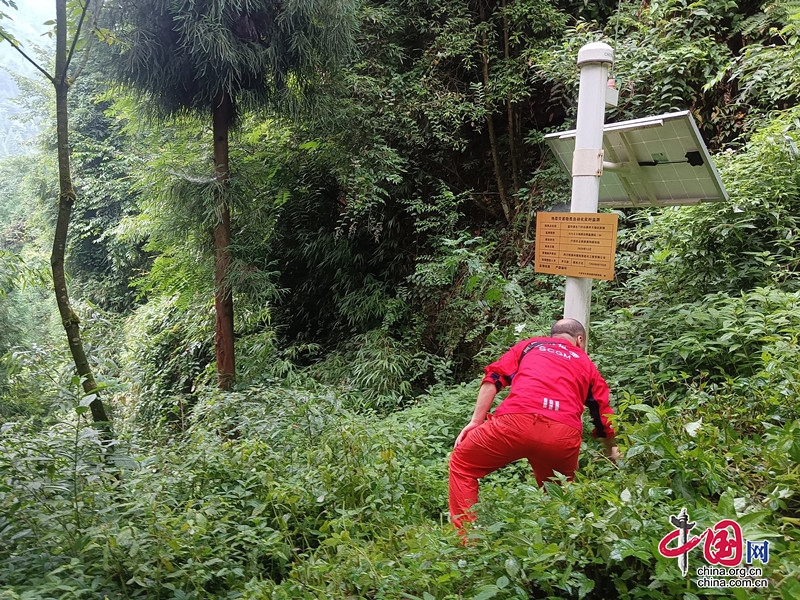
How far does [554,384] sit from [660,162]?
1408mm

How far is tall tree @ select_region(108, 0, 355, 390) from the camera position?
4.49m

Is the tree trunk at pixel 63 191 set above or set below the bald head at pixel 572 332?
above

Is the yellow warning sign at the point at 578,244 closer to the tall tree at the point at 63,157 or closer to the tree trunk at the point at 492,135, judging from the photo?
the tall tree at the point at 63,157

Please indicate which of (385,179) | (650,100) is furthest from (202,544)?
(650,100)

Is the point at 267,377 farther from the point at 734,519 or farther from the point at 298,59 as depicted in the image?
the point at 734,519

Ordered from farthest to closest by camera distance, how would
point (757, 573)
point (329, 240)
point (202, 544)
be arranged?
point (329, 240), point (202, 544), point (757, 573)

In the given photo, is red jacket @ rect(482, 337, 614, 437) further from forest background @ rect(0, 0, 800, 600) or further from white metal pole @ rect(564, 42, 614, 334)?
white metal pole @ rect(564, 42, 614, 334)

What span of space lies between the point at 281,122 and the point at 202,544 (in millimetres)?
5125

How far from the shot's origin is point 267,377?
568cm

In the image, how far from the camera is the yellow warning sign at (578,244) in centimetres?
252

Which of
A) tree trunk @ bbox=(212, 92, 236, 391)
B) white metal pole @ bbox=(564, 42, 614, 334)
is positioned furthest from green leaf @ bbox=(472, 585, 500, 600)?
tree trunk @ bbox=(212, 92, 236, 391)

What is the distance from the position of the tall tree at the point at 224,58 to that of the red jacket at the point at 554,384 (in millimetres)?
3685

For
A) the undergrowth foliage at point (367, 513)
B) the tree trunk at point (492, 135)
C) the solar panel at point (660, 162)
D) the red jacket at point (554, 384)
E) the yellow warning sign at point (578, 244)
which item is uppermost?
the tree trunk at point (492, 135)

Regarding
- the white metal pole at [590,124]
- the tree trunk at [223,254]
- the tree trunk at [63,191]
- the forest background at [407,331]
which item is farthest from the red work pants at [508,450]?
the tree trunk at [223,254]
